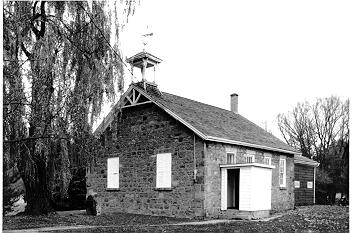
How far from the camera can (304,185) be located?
2266 cm

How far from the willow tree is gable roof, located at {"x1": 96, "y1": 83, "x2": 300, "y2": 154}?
3390 millimetres

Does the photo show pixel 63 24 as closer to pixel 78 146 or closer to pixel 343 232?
pixel 78 146

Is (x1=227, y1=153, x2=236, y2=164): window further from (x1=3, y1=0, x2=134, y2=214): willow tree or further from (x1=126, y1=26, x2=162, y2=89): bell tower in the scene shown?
(x1=3, y1=0, x2=134, y2=214): willow tree

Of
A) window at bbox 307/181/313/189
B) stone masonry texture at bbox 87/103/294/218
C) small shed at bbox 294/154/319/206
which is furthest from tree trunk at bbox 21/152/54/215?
window at bbox 307/181/313/189

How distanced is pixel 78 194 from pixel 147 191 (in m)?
6.14

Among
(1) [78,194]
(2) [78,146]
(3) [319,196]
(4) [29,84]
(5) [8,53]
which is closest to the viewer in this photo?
(5) [8,53]

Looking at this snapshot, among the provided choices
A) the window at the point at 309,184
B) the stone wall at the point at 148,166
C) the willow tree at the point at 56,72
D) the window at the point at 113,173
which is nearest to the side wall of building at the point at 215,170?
the stone wall at the point at 148,166

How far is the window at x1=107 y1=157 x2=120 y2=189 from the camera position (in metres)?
17.5

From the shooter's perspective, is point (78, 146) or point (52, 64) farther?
point (78, 146)

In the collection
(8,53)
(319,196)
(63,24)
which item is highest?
(63,24)

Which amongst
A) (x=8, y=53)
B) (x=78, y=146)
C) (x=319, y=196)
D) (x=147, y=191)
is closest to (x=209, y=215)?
(x=147, y=191)

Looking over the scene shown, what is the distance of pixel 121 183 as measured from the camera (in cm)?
1722

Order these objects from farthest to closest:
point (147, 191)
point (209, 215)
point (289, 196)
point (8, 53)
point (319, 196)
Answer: point (319, 196)
point (289, 196)
point (147, 191)
point (209, 215)
point (8, 53)

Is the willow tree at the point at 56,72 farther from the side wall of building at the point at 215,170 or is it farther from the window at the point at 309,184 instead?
the window at the point at 309,184
